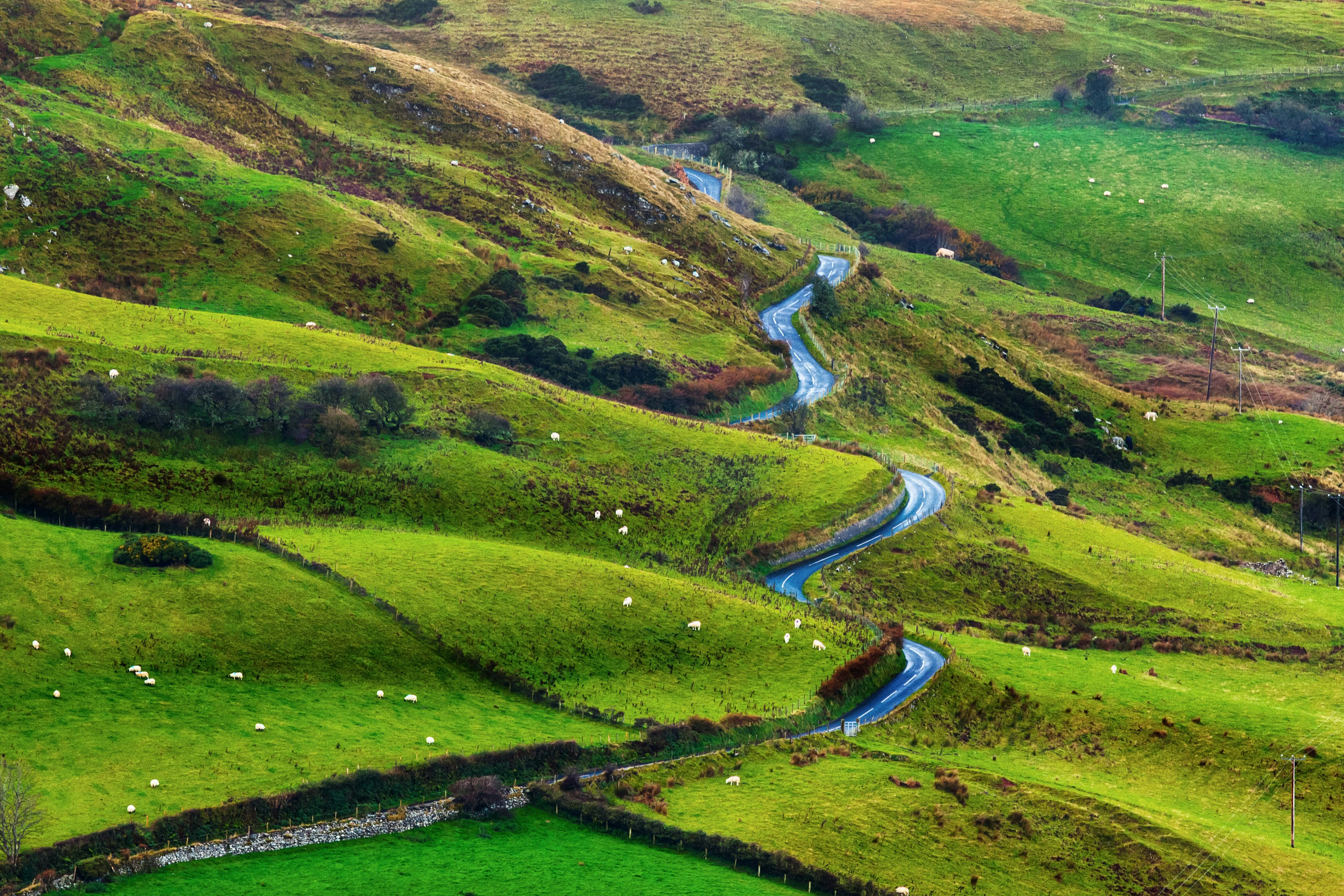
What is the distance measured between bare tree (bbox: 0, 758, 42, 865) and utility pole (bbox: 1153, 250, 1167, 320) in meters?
163

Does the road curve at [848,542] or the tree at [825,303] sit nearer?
the road curve at [848,542]

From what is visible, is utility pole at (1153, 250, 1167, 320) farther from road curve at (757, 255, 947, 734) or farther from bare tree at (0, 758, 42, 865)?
bare tree at (0, 758, 42, 865)

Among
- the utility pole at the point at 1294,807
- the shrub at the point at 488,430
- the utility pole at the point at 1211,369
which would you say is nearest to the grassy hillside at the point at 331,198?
the shrub at the point at 488,430

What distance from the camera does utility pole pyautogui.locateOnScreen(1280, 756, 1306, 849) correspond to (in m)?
52.8

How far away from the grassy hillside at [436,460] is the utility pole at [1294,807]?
34047 millimetres

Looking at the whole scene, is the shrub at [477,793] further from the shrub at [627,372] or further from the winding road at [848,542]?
the shrub at [627,372]

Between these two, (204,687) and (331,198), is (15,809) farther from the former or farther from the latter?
(331,198)

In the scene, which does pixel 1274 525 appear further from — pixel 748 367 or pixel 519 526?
pixel 519 526

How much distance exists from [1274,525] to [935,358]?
39.1 meters

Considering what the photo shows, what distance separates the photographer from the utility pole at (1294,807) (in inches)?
2077

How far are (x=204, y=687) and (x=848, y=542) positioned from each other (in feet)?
154

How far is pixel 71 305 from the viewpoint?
86.8 meters

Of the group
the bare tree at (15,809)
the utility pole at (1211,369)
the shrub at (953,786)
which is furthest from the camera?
the utility pole at (1211,369)

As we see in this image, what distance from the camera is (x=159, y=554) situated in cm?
5816
